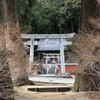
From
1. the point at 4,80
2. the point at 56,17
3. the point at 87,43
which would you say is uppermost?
the point at 56,17

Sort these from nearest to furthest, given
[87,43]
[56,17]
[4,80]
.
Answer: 1. [4,80]
2. [87,43]
3. [56,17]

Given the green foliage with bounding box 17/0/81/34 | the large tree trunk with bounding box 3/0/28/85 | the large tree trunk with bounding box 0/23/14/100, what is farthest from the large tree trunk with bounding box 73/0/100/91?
the green foliage with bounding box 17/0/81/34

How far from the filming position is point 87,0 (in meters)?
9.30

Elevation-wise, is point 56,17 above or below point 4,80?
above

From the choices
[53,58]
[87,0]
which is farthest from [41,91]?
[53,58]

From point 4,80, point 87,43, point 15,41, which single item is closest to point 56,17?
point 15,41

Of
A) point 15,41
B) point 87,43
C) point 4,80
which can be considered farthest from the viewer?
point 15,41

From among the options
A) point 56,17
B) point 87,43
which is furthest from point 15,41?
point 56,17

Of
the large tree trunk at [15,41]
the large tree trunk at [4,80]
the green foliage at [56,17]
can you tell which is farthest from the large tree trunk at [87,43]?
the green foliage at [56,17]

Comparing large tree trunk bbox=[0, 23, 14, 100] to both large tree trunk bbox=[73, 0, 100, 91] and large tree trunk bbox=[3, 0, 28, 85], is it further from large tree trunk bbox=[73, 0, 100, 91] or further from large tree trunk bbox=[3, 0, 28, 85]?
large tree trunk bbox=[3, 0, 28, 85]

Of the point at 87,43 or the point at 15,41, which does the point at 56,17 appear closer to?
the point at 15,41

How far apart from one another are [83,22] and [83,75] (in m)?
2.00

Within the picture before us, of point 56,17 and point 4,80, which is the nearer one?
point 4,80

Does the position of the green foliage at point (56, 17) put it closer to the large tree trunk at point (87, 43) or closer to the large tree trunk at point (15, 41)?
the large tree trunk at point (15, 41)
